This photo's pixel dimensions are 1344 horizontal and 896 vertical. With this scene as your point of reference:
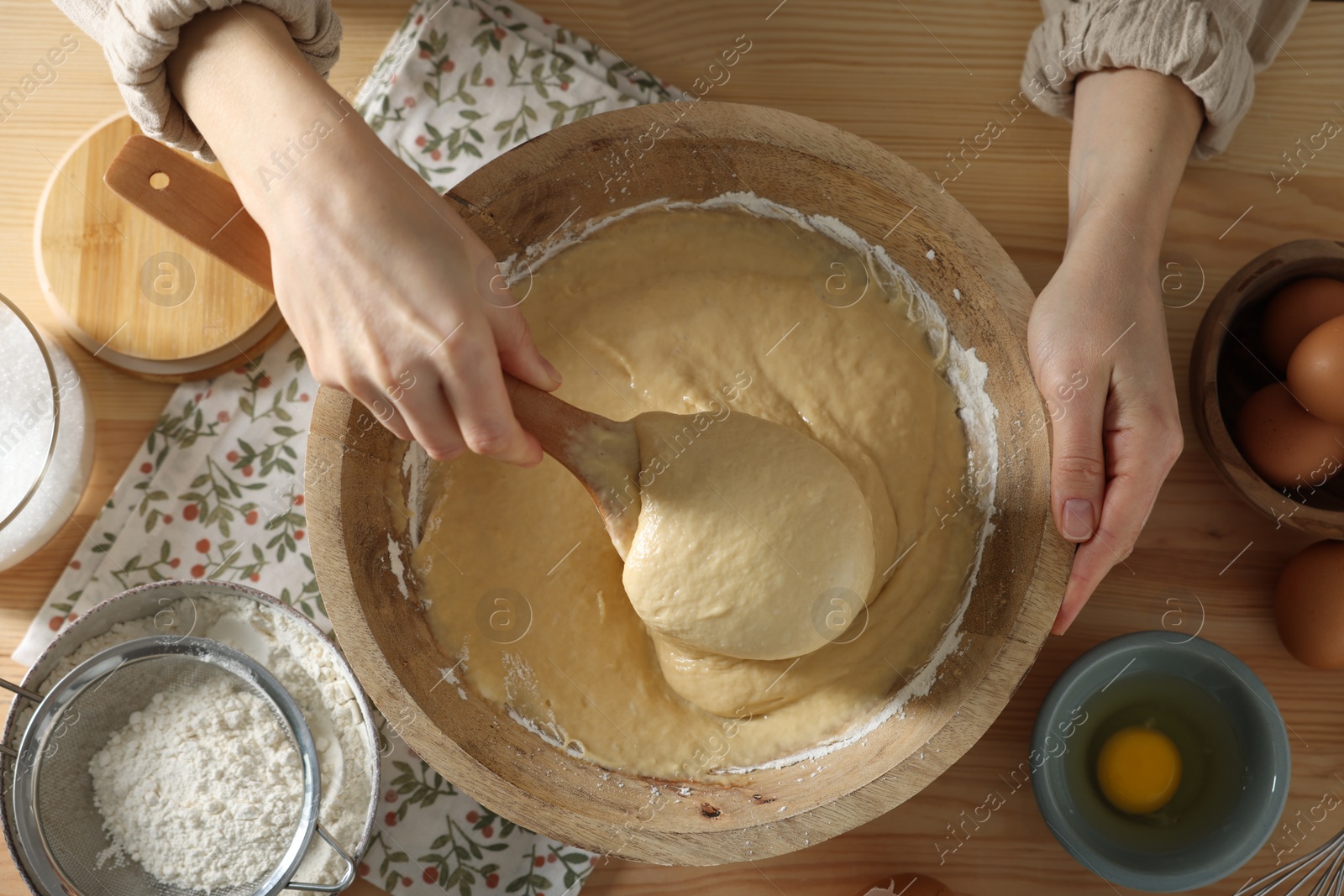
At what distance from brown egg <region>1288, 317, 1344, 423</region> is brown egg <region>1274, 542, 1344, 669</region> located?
0.17 m

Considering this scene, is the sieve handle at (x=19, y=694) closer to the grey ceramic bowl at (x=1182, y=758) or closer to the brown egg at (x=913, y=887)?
the brown egg at (x=913, y=887)

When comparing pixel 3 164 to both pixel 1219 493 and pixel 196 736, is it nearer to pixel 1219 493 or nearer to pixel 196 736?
pixel 196 736

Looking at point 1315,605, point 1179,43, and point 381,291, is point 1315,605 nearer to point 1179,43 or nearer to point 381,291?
point 1179,43

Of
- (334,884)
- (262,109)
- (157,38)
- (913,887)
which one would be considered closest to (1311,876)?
(913,887)

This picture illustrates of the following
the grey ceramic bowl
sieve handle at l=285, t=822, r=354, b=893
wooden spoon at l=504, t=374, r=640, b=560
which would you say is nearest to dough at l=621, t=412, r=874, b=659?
wooden spoon at l=504, t=374, r=640, b=560

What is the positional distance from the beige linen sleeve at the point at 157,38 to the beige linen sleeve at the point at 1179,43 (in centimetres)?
76

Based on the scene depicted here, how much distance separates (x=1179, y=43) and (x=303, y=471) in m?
1.05

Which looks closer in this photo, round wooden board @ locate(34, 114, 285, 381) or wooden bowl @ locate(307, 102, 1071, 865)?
wooden bowl @ locate(307, 102, 1071, 865)

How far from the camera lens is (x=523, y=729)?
0.92 metres

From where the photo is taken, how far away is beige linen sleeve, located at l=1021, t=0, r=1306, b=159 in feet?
3.02

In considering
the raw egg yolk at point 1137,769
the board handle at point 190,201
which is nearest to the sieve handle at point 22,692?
the board handle at point 190,201

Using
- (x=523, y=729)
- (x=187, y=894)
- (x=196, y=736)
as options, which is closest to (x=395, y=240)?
(x=523, y=729)

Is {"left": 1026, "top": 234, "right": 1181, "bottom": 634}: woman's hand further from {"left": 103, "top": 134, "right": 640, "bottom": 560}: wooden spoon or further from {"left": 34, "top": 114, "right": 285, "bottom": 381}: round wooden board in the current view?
{"left": 34, "top": 114, "right": 285, "bottom": 381}: round wooden board

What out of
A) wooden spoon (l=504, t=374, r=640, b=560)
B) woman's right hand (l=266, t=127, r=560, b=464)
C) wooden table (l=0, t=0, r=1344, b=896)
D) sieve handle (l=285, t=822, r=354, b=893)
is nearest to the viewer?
woman's right hand (l=266, t=127, r=560, b=464)
